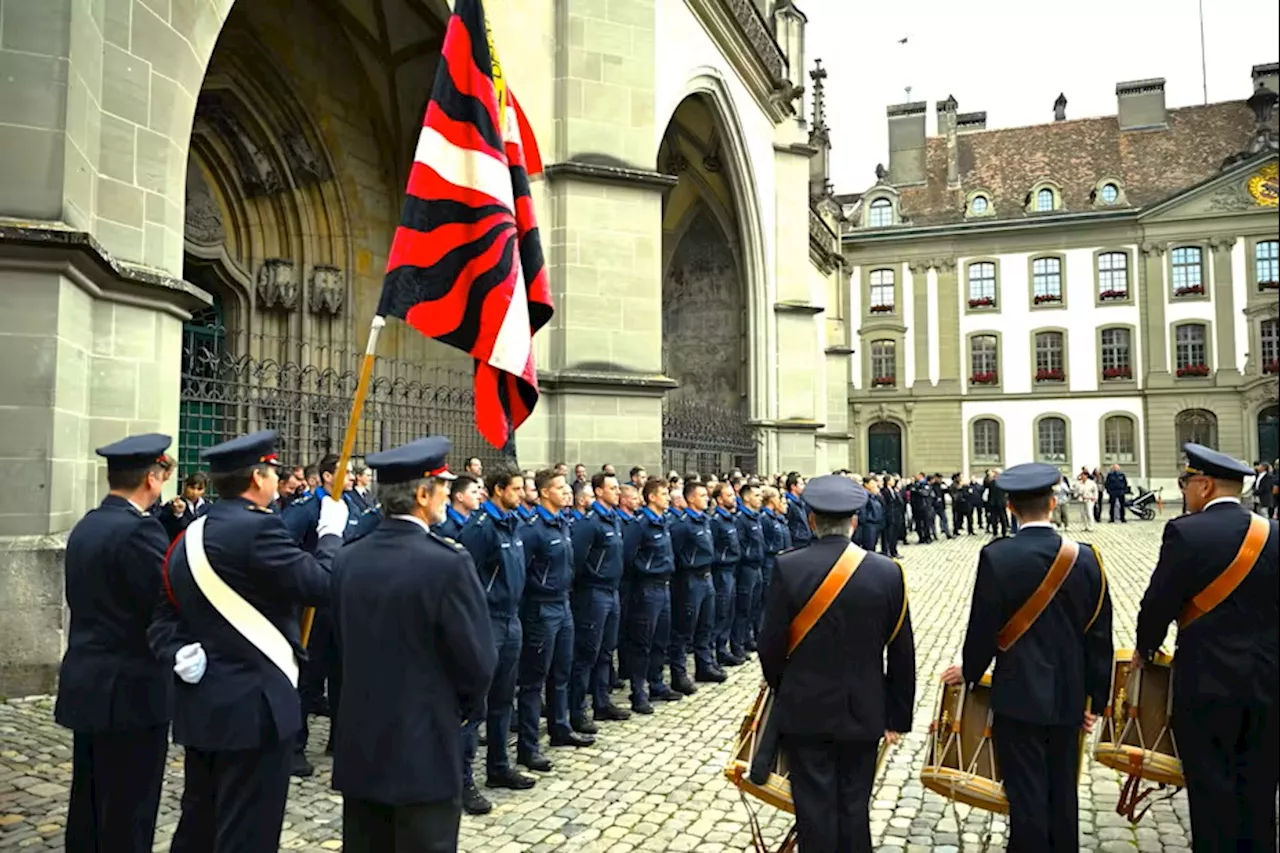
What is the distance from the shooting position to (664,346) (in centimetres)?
2172

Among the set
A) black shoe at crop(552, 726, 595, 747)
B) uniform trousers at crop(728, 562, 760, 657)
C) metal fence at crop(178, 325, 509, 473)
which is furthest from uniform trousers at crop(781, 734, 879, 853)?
metal fence at crop(178, 325, 509, 473)

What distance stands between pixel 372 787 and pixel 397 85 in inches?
493

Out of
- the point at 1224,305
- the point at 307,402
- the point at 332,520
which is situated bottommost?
the point at 332,520

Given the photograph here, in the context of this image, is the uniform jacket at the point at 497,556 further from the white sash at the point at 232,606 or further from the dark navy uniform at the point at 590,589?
the white sash at the point at 232,606

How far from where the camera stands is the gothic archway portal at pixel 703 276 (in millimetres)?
19734

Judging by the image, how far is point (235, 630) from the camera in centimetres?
334

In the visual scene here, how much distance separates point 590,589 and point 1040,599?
340 centimetres

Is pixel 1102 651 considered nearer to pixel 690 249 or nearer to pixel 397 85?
pixel 397 85

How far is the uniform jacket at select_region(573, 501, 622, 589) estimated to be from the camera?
6602 mm

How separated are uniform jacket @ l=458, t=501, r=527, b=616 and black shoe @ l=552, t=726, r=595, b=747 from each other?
1120 millimetres

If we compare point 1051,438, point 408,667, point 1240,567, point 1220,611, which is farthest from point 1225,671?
point 1051,438

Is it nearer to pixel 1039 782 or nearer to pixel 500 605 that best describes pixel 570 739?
pixel 500 605

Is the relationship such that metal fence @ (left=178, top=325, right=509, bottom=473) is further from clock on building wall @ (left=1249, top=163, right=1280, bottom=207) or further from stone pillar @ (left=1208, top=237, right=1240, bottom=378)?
stone pillar @ (left=1208, top=237, right=1240, bottom=378)

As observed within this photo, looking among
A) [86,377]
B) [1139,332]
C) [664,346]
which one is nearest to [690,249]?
[664,346]
